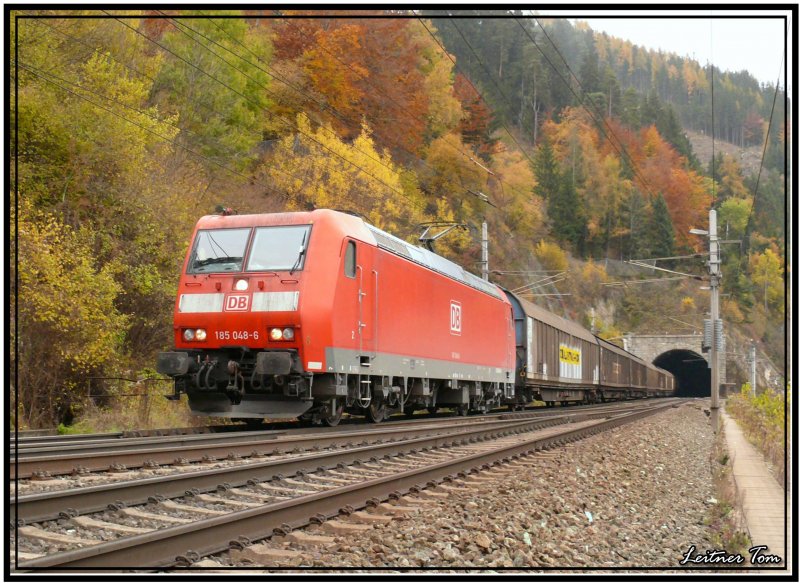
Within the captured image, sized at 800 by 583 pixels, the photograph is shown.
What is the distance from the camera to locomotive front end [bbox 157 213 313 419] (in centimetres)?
1262

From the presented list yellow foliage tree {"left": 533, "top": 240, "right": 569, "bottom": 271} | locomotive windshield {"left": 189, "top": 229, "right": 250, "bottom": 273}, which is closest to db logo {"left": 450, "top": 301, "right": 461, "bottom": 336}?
locomotive windshield {"left": 189, "top": 229, "right": 250, "bottom": 273}

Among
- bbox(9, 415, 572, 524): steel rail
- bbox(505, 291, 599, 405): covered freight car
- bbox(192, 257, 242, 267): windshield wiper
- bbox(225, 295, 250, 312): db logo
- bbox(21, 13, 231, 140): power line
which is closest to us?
bbox(9, 415, 572, 524): steel rail

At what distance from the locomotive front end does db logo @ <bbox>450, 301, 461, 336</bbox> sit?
6.30 meters

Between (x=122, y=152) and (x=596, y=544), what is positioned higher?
(x=122, y=152)

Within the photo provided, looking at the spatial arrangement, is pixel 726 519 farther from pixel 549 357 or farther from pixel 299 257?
pixel 549 357

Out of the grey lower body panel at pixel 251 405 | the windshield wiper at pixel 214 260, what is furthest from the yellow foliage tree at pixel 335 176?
the grey lower body panel at pixel 251 405

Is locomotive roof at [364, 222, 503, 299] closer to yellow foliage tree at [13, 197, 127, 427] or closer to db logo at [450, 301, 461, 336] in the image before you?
db logo at [450, 301, 461, 336]

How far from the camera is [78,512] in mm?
6027

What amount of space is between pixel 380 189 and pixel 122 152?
718 inches

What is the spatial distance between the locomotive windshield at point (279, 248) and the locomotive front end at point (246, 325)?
0.02 m

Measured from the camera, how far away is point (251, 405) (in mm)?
13102

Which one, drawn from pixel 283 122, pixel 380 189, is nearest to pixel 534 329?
pixel 380 189

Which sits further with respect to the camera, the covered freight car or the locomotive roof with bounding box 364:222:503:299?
the covered freight car

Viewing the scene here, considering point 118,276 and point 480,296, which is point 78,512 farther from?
point 480,296
